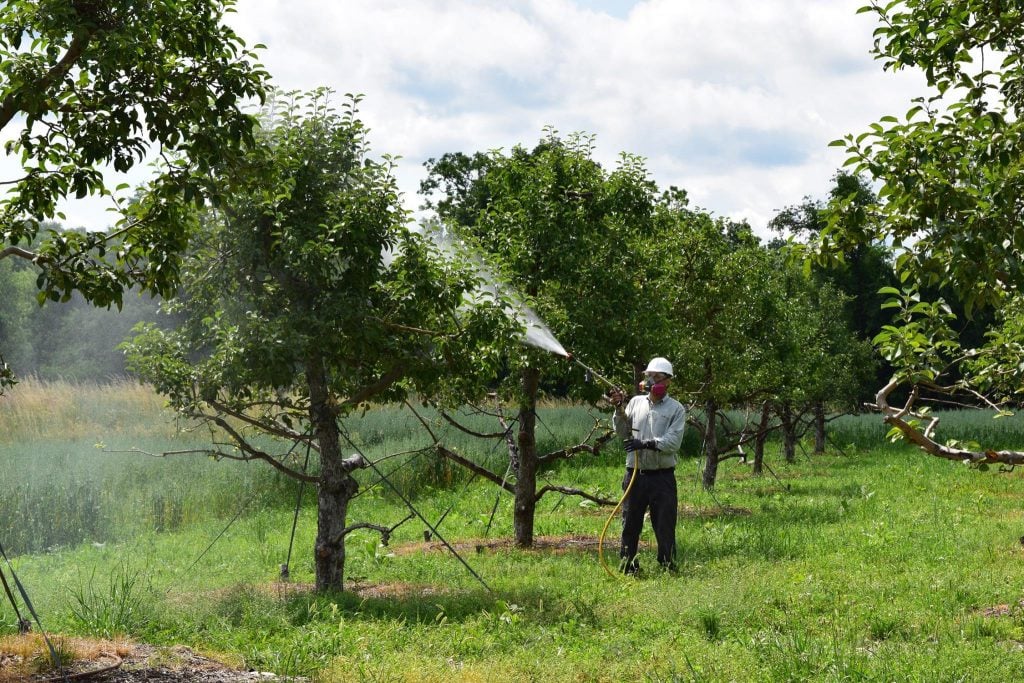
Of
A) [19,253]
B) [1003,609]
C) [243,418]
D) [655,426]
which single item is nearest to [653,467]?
[655,426]

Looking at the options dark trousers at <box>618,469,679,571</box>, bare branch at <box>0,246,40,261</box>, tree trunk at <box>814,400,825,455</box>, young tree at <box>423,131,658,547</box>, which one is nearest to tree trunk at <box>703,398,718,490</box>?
young tree at <box>423,131,658,547</box>

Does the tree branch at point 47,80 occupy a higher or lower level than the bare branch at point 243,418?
higher

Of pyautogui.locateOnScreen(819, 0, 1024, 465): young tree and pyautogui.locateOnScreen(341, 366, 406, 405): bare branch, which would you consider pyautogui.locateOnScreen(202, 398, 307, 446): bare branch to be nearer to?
pyautogui.locateOnScreen(341, 366, 406, 405): bare branch

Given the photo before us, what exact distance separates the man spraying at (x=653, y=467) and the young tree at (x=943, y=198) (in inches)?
184

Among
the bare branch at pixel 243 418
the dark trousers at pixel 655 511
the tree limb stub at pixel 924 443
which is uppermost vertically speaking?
the tree limb stub at pixel 924 443

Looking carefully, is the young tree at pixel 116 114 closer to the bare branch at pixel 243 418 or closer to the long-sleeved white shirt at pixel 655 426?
the bare branch at pixel 243 418

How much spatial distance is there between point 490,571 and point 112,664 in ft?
17.0

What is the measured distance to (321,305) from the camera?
917cm

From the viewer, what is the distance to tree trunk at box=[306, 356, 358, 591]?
9797mm

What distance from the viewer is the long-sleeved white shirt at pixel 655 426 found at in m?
10.6

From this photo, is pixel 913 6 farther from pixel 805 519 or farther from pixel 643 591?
pixel 805 519

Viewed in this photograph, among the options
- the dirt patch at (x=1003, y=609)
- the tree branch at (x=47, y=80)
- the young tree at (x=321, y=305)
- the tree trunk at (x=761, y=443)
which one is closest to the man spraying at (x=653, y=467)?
the young tree at (x=321, y=305)

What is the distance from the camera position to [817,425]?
34.8 m

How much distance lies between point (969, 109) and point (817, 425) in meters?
30.2
